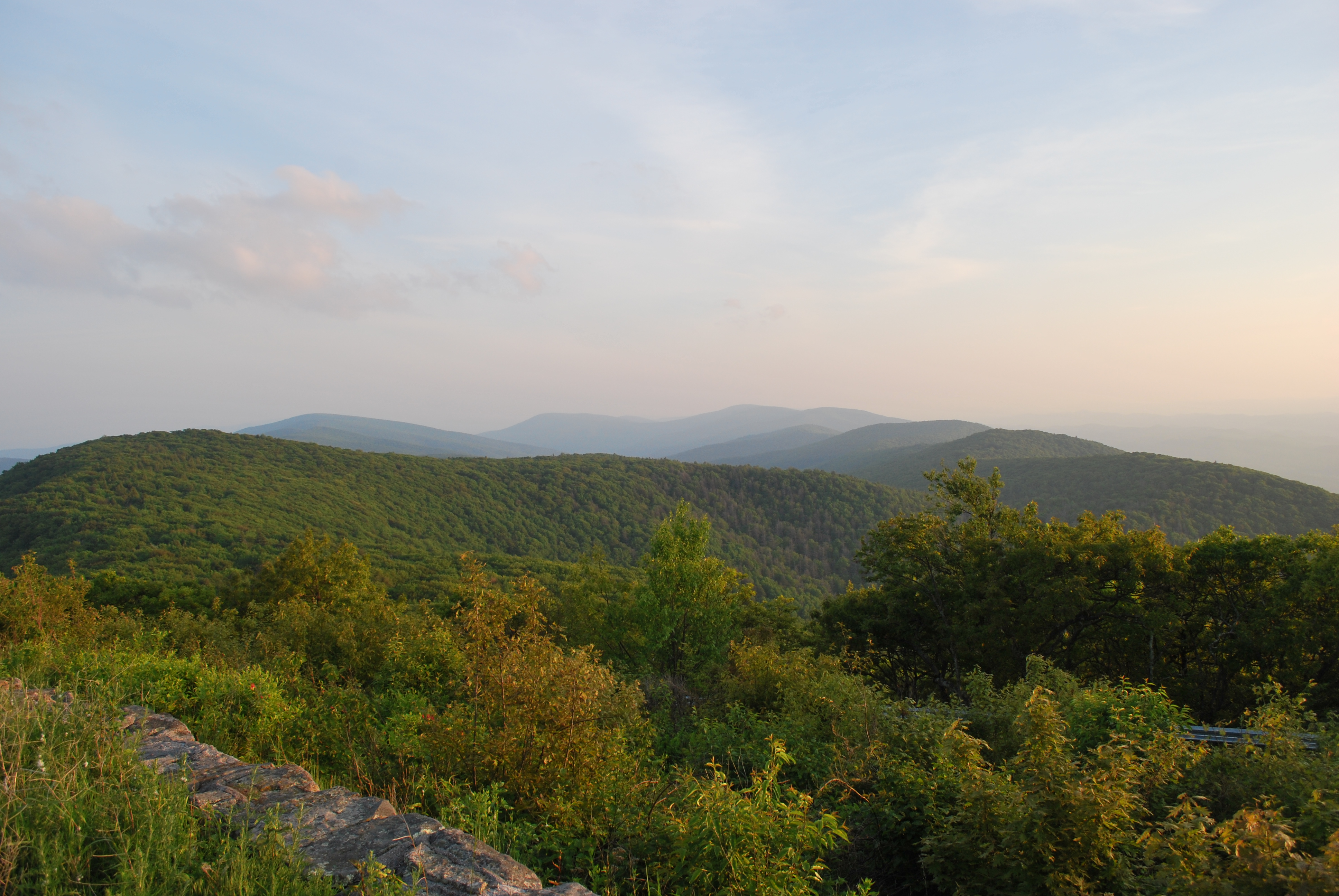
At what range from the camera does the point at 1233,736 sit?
807 centimetres

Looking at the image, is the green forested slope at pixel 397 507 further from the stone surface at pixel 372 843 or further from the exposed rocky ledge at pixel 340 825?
the stone surface at pixel 372 843

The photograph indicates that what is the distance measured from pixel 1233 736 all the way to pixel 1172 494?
103 m

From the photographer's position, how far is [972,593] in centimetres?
2033

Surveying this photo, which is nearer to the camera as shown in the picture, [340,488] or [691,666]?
[691,666]

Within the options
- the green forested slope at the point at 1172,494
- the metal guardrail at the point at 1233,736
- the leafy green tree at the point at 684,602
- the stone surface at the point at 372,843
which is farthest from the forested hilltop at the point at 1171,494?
the stone surface at the point at 372,843

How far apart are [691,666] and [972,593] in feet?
33.5

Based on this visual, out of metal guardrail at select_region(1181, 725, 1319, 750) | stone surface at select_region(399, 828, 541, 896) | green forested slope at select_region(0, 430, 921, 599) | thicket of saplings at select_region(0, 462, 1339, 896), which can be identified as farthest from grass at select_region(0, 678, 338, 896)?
green forested slope at select_region(0, 430, 921, 599)

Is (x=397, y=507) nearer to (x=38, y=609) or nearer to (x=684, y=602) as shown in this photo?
(x=684, y=602)

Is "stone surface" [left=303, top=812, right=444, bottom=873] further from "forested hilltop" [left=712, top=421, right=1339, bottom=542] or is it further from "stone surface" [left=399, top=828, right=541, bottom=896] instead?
"forested hilltop" [left=712, top=421, right=1339, bottom=542]

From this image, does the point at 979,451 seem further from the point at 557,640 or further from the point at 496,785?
the point at 496,785

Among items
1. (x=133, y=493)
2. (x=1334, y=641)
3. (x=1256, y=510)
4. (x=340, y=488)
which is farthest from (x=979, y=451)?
(x=133, y=493)

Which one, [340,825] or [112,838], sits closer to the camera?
[112,838]

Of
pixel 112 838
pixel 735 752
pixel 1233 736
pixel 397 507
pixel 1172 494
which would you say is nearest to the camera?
pixel 112 838

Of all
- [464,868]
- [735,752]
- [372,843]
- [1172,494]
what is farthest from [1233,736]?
[1172,494]
